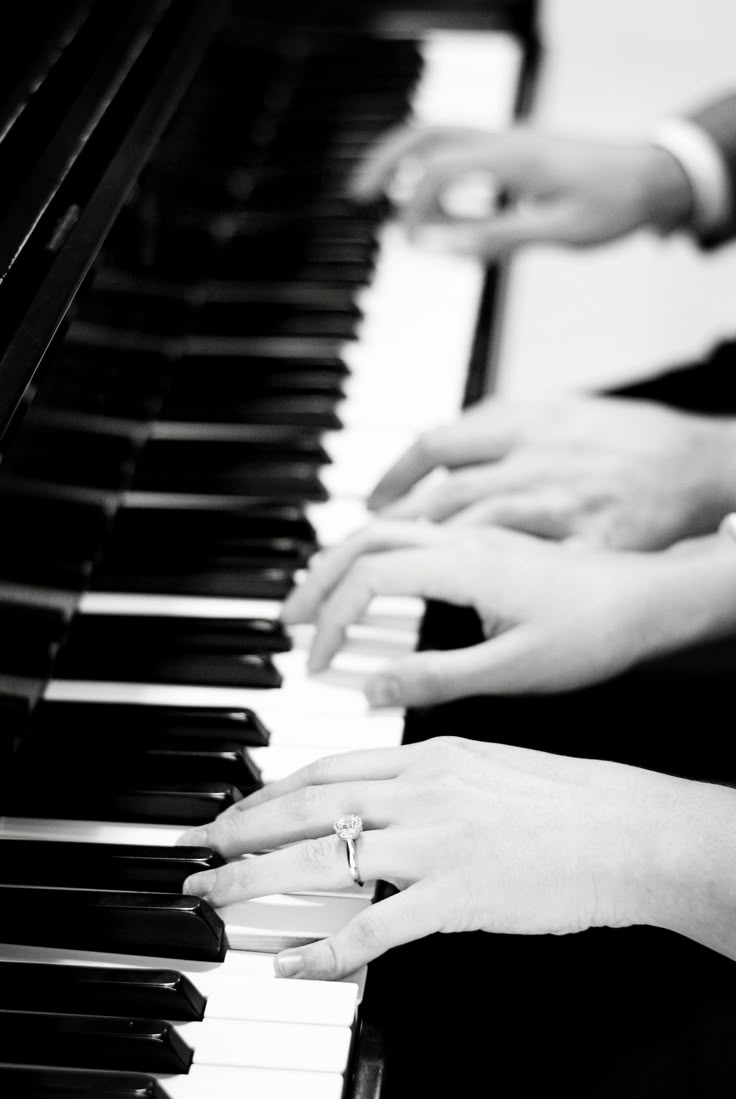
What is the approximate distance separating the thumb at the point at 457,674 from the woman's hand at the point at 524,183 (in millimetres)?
919

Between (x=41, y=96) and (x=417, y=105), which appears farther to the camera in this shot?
(x=417, y=105)

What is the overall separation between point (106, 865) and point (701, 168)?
167cm

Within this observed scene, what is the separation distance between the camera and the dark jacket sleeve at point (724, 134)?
214cm

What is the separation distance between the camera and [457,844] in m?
0.90

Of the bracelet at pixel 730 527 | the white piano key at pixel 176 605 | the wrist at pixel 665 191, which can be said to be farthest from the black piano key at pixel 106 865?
the wrist at pixel 665 191

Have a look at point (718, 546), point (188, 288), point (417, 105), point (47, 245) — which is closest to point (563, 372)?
point (417, 105)

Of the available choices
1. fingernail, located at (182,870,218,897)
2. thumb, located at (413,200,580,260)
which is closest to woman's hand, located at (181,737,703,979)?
fingernail, located at (182,870,218,897)

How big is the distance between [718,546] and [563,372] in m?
1.56

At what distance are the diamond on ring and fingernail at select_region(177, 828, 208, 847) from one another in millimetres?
109

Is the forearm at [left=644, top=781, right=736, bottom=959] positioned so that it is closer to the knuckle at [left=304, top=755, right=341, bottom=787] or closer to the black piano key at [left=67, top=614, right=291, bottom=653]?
the knuckle at [left=304, top=755, right=341, bottom=787]

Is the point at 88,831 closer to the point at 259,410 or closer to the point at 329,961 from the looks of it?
the point at 329,961

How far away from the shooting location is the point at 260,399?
1.55 metres

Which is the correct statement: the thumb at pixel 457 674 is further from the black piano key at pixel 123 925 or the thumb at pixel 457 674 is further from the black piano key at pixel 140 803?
the black piano key at pixel 123 925

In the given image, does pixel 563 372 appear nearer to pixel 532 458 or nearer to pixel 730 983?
pixel 532 458
